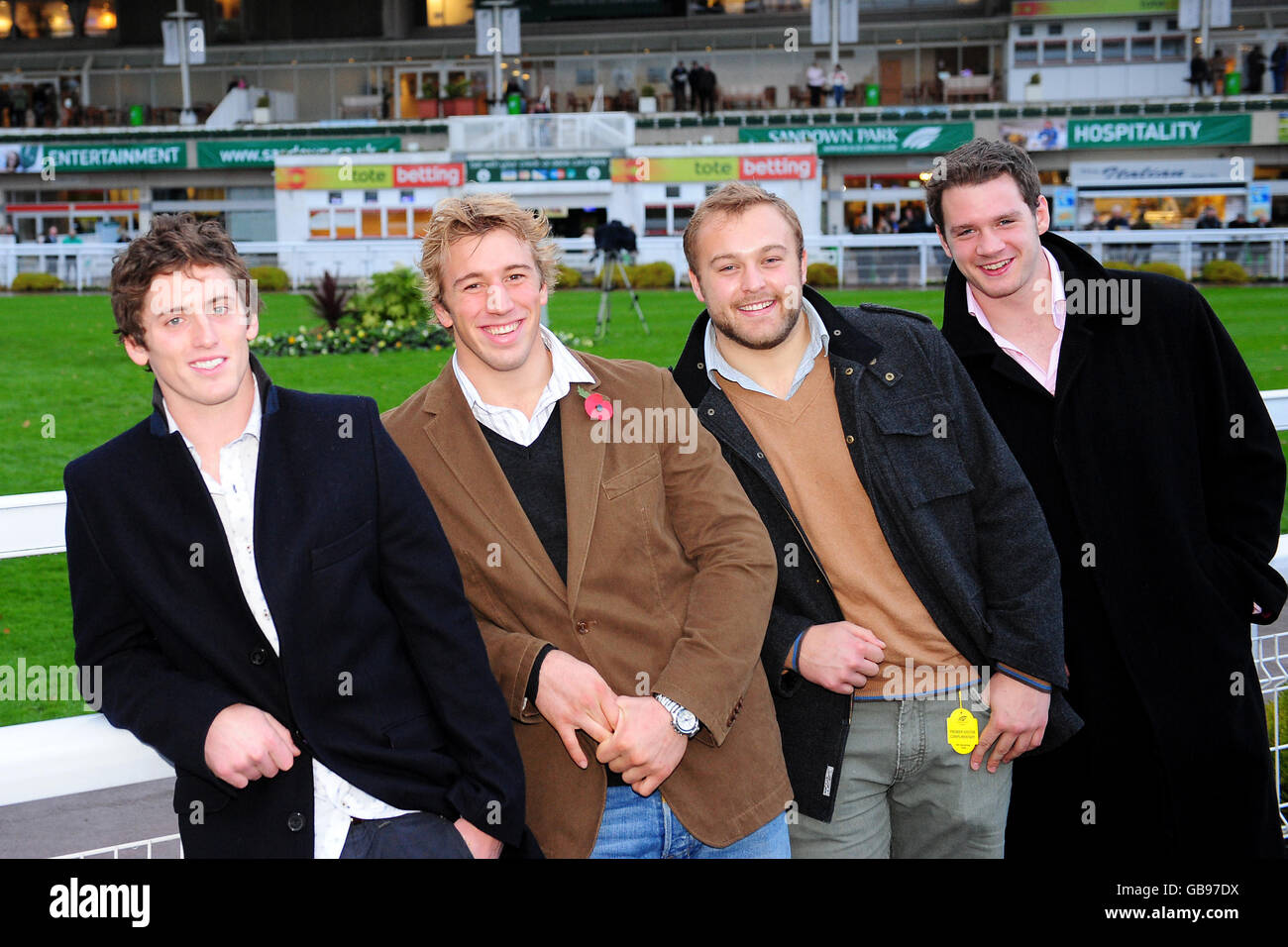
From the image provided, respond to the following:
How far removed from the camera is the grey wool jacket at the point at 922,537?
2.70 metres

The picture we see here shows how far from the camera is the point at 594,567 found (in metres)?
2.43

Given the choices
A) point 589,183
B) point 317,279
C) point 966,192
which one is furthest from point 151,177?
point 966,192

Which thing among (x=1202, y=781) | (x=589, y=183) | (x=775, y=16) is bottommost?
(x=1202, y=781)

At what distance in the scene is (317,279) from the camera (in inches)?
1006

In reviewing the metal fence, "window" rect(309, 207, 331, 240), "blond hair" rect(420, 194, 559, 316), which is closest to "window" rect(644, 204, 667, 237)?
"window" rect(309, 207, 331, 240)

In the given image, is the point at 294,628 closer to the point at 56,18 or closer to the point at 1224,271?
the point at 1224,271

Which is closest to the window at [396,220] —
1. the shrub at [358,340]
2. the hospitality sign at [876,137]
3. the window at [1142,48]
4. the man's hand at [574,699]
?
the hospitality sign at [876,137]

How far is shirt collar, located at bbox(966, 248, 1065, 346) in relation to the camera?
316cm

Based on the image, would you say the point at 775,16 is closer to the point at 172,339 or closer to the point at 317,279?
the point at 317,279

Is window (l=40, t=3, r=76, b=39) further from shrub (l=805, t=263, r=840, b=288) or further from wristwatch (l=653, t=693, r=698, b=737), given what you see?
wristwatch (l=653, t=693, r=698, b=737)

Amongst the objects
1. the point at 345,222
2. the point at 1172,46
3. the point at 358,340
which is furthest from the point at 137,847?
the point at 1172,46

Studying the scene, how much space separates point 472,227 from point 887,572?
114 centimetres

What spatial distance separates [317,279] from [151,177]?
18555mm

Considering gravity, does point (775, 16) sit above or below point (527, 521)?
above
